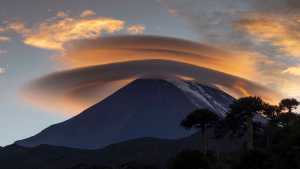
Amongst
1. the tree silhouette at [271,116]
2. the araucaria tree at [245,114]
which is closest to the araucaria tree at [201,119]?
the araucaria tree at [245,114]

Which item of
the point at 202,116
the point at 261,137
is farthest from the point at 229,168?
the point at 261,137

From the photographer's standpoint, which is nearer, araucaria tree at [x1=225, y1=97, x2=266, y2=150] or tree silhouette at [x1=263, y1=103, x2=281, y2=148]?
araucaria tree at [x1=225, y1=97, x2=266, y2=150]

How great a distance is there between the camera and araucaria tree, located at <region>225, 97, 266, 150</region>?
10844 cm

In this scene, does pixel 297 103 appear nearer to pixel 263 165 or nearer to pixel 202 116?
pixel 202 116

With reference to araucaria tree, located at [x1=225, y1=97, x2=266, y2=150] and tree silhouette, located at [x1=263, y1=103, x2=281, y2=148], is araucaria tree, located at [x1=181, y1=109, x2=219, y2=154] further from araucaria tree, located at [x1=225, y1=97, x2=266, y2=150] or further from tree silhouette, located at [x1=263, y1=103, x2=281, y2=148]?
tree silhouette, located at [x1=263, y1=103, x2=281, y2=148]

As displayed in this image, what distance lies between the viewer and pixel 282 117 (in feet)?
389

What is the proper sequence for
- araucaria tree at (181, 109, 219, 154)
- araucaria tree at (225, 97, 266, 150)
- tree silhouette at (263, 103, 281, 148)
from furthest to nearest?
tree silhouette at (263, 103, 281, 148) < araucaria tree at (225, 97, 266, 150) < araucaria tree at (181, 109, 219, 154)

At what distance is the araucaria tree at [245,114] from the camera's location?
356 ft

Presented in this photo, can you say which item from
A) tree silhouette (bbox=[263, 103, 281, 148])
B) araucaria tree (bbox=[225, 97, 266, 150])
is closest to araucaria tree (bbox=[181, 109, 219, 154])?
araucaria tree (bbox=[225, 97, 266, 150])

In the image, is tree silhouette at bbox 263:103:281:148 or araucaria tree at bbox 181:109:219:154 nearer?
araucaria tree at bbox 181:109:219:154

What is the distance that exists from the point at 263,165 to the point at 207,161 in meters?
18.6

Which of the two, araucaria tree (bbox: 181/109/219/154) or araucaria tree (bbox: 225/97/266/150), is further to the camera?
araucaria tree (bbox: 225/97/266/150)

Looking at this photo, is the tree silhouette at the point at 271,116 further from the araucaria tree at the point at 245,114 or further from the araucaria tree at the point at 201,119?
the araucaria tree at the point at 201,119

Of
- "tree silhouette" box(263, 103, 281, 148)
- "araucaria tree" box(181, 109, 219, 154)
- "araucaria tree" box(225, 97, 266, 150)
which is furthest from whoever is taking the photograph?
"tree silhouette" box(263, 103, 281, 148)
